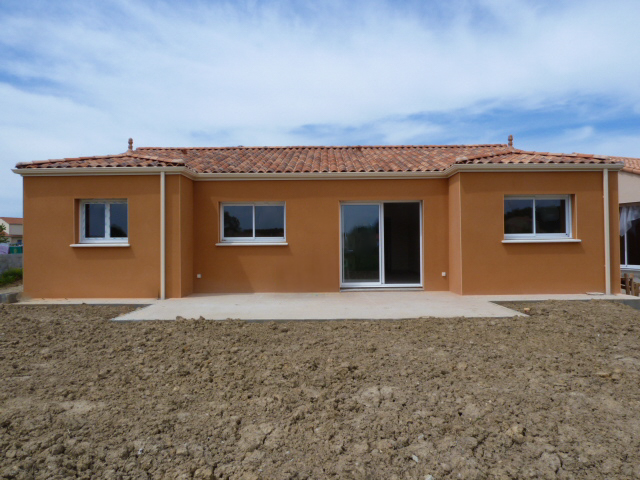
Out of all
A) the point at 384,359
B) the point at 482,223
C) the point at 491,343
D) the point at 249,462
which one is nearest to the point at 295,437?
the point at 249,462

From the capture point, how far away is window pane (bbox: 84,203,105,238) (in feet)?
33.1

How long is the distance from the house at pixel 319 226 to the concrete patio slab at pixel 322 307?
691 mm

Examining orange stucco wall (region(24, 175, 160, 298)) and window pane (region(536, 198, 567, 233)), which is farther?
window pane (region(536, 198, 567, 233))

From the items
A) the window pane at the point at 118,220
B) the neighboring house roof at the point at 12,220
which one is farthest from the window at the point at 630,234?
the neighboring house roof at the point at 12,220

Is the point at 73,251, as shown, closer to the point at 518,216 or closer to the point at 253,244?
the point at 253,244

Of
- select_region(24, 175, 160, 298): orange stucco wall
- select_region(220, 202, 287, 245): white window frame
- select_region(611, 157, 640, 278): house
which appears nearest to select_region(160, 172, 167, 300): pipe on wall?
select_region(24, 175, 160, 298): orange stucco wall

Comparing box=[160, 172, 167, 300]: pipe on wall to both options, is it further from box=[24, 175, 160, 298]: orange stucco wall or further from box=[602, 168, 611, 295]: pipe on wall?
box=[602, 168, 611, 295]: pipe on wall

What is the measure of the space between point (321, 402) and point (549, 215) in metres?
8.65

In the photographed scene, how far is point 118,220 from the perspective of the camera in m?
10.1

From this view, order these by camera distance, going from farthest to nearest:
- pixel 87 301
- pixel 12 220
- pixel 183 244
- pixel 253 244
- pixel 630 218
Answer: pixel 12 220 → pixel 630 218 → pixel 253 244 → pixel 183 244 → pixel 87 301

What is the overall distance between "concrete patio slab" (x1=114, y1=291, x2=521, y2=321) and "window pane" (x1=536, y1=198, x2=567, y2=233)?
2.62 m

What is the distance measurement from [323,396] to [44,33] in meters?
9.19

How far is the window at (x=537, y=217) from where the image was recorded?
10023mm

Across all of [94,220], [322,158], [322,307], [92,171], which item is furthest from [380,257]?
[92,171]
